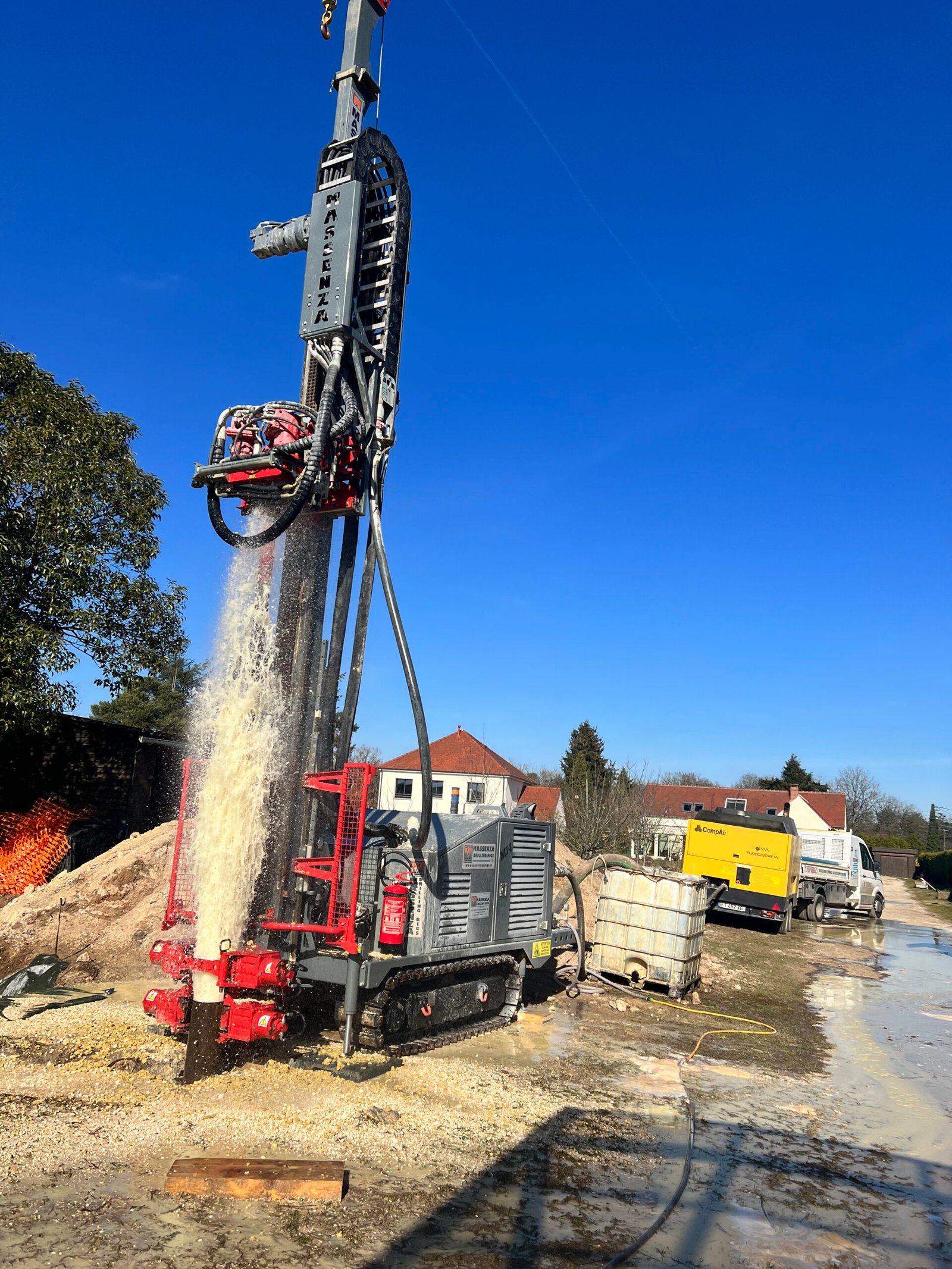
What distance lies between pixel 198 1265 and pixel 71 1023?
426cm

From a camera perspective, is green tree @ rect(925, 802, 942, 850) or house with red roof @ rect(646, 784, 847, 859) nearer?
house with red roof @ rect(646, 784, 847, 859)

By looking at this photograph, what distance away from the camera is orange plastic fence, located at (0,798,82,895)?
14.7m

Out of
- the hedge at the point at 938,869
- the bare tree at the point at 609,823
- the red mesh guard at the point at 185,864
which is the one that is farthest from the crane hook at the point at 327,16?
the hedge at the point at 938,869

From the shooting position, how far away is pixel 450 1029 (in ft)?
27.0

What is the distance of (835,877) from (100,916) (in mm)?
19678

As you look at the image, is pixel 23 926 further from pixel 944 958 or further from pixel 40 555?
pixel 944 958

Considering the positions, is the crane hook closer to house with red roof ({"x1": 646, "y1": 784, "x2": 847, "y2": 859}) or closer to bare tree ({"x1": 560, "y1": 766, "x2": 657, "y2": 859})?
bare tree ({"x1": 560, "y1": 766, "x2": 657, "y2": 859})

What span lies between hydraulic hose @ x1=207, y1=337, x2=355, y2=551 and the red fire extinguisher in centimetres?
297

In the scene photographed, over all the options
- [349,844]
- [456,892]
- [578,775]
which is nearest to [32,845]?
[456,892]

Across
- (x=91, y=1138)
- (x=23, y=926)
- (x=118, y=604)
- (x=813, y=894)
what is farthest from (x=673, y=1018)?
(x=813, y=894)

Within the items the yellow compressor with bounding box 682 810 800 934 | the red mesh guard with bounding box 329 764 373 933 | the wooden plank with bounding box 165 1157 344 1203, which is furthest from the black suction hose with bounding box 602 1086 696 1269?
the yellow compressor with bounding box 682 810 800 934

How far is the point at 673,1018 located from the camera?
33.7 ft

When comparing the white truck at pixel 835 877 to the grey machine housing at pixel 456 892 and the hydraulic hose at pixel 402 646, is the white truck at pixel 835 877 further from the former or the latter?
the hydraulic hose at pixel 402 646

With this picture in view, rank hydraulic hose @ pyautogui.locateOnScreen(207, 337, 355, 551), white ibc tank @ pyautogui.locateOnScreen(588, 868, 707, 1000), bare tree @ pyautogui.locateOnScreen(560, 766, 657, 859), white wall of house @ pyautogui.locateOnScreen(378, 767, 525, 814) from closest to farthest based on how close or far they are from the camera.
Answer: hydraulic hose @ pyautogui.locateOnScreen(207, 337, 355, 551)
white ibc tank @ pyautogui.locateOnScreen(588, 868, 707, 1000)
bare tree @ pyautogui.locateOnScreen(560, 766, 657, 859)
white wall of house @ pyautogui.locateOnScreen(378, 767, 525, 814)
